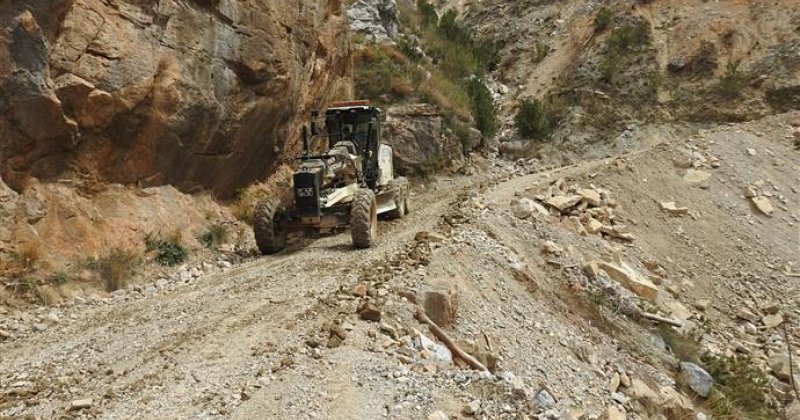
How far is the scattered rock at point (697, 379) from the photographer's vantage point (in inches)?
298

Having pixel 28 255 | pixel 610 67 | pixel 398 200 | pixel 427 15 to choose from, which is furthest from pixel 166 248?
pixel 427 15

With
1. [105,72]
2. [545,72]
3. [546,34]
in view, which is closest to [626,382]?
[105,72]

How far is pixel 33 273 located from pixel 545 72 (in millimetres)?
22578

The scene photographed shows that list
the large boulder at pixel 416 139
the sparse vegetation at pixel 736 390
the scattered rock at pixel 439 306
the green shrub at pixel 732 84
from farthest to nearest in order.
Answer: the green shrub at pixel 732 84 < the large boulder at pixel 416 139 < the sparse vegetation at pixel 736 390 < the scattered rock at pixel 439 306

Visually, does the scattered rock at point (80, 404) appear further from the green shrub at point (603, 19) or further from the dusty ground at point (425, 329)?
the green shrub at point (603, 19)

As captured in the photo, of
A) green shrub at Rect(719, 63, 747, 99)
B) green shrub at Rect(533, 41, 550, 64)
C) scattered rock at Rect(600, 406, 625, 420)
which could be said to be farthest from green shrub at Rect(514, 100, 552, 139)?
scattered rock at Rect(600, 406, 625, 420)

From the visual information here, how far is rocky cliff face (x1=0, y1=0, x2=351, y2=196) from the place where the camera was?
7984 mm

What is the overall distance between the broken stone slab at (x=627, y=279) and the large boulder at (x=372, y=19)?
1716 cm

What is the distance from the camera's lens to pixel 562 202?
36.3 ft

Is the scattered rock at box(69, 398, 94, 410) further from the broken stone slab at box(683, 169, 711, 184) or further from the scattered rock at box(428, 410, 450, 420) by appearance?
the broken stone slab at box(683, 169, 711, 184)

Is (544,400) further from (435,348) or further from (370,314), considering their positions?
(370,314)

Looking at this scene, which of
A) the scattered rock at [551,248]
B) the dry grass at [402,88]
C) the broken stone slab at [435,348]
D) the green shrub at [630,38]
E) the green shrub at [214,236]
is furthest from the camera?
the green shrub at [630,38]

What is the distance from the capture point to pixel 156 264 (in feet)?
29.3

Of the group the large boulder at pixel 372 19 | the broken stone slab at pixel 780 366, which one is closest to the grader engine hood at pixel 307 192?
the broken stone slab at pixel 780 366
